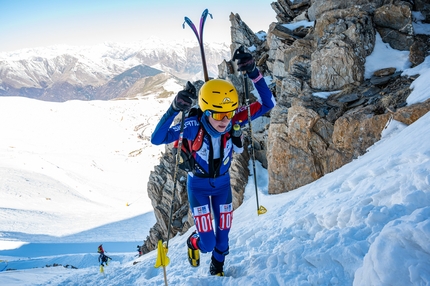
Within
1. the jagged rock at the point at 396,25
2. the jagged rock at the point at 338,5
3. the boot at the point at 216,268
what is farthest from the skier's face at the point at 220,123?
the jagged rock at the point at 338,5

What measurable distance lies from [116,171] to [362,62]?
228 ft

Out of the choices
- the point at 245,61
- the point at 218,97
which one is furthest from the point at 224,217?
the point at 245,61

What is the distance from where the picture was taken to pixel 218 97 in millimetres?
5332

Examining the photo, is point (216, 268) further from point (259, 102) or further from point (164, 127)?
point (259, 102)

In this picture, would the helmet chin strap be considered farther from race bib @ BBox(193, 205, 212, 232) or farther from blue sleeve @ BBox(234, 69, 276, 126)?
race bib @ BBox(193, 205, 212, 232)

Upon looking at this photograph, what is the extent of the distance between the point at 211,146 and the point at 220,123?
0.57 m

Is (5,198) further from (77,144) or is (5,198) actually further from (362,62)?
(362,62)

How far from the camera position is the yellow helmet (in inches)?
210

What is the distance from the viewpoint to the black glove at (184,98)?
5242 millimetres

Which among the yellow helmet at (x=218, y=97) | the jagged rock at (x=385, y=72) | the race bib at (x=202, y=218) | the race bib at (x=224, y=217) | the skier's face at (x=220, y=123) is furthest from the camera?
the jagged rock at (x=385, y=72)

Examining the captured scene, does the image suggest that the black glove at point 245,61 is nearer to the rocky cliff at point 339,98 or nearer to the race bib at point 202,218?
the race bib at point 202,218

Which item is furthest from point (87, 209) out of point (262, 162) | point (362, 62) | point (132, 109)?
point (132, 109)

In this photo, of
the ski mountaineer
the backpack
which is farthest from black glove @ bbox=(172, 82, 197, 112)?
the backpack

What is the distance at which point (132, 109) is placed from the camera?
161125 millimetres
